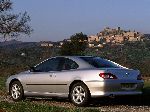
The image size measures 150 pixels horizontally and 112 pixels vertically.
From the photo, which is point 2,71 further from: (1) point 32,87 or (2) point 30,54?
(1) point 32,87

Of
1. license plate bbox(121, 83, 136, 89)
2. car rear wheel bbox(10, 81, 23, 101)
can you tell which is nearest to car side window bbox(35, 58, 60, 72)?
car rear wheel bbox(10, 81, 23, 101)

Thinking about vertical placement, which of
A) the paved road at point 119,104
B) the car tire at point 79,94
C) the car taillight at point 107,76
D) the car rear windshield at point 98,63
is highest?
the car rear windshield at point 98,63

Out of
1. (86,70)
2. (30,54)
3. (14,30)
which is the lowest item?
(86,70)

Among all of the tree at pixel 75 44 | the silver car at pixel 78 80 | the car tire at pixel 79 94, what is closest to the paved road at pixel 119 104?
the car tire at pixel 79 94

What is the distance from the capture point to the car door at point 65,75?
13.4m

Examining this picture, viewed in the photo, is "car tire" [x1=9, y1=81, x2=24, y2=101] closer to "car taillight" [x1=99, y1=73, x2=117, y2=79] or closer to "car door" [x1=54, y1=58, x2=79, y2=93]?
"car door" [x1=54, y1=58, x2=79, y2=93]

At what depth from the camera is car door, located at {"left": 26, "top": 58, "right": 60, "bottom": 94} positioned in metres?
14.0

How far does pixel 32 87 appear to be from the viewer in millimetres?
14562

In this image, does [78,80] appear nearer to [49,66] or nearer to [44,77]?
[44,77]

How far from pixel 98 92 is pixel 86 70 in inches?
30.1

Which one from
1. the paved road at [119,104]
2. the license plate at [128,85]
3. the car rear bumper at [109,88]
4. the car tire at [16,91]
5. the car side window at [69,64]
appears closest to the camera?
the paved road at [119,104]

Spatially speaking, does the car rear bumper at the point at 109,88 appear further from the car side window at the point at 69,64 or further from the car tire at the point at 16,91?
the car tire at the point at 16,91

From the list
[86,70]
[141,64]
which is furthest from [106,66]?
[141,64]

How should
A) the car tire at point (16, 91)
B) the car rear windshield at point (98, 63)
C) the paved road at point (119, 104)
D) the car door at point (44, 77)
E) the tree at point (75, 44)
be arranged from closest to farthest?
the paved road at point (119, 104) < the car rear windshield at point (98, 63) < the car door at point (44, 77) < the car tire at point (16, 91) < the tree at point (75, 44)
